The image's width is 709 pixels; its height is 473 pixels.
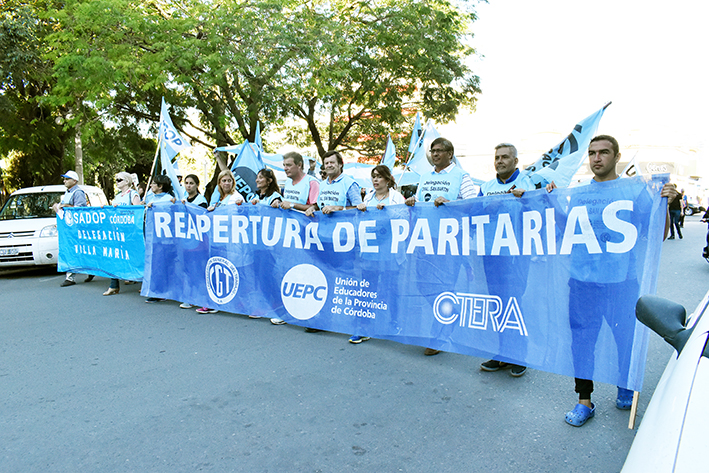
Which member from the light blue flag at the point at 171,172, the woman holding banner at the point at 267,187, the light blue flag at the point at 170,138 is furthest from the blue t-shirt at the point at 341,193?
the light blue flag at the point at 170,138

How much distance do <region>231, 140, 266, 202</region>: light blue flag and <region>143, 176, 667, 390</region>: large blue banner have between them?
137 cm

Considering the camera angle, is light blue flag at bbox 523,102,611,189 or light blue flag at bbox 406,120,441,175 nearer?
light blue flag at bbox 523,102,611,189

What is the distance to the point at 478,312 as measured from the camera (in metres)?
4.31

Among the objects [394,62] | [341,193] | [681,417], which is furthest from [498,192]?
[394,62]

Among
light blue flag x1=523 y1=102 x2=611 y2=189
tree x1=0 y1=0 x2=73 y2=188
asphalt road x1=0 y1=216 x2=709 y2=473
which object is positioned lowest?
asphalt road x1=0 y1=216 x2=709 y2=473

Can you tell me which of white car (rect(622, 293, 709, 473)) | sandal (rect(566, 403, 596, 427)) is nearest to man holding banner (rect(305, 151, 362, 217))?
sandal (rect(566, 403, 596, 427))

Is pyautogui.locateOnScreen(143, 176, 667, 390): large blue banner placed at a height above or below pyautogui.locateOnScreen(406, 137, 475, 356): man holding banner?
below

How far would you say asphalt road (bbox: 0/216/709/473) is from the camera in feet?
9.93

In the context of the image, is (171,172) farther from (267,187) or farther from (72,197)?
(72,197)

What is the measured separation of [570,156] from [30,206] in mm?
11108

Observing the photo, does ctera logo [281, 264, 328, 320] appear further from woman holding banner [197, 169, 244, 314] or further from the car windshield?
the car windshield

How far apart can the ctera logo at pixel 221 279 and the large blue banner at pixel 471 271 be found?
20 mm

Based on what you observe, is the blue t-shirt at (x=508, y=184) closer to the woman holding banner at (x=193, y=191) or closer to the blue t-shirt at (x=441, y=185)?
the blue t-shirt at (x=441, y=185)

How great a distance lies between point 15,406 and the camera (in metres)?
3.81
